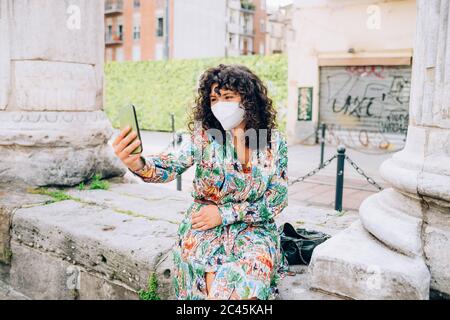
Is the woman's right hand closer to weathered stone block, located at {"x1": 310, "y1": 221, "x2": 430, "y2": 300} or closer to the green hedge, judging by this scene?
weathered stone block, located at {"x1": 310, "y1": 221, "x2": 430, "y2": 300}

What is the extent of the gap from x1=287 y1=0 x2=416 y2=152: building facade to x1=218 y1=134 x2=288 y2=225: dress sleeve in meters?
11.1

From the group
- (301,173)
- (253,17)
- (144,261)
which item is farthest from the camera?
(253,17)

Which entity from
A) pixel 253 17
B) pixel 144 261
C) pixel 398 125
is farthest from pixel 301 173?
pixel 253 17

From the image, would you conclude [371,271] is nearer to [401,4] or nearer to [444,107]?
[444,107]

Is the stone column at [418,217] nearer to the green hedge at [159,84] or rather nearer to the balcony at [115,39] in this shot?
the green hedge at [159,84]

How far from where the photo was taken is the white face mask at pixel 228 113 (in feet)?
7.45

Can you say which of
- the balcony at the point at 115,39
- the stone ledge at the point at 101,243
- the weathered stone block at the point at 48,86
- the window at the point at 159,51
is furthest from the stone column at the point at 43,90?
the balcony at the point at 115,39

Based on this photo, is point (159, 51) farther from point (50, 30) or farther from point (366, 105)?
point (50, 30)

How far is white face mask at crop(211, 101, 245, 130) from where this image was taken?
2.27 meters

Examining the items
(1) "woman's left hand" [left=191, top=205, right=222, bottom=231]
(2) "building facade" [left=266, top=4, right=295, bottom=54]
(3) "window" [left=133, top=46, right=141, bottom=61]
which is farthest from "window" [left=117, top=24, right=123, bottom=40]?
(1) "woman's left hand" [left=191, top=205, right=222, bottom=231]

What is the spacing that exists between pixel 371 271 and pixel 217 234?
26.5 inches

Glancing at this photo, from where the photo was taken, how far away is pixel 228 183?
2230mm

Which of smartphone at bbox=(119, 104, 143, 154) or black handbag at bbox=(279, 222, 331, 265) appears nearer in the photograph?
smartphone at bbox=(119, 104, 143, 154)
